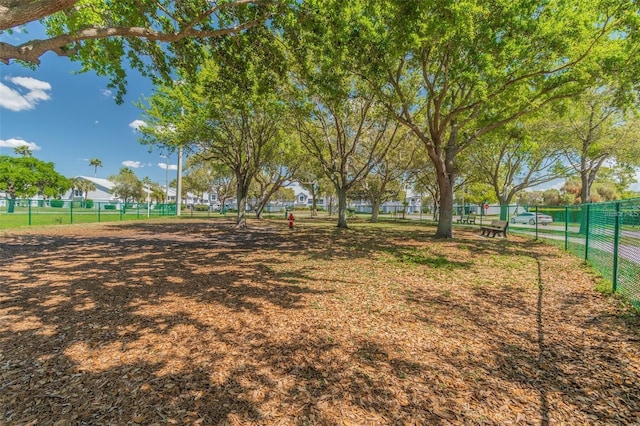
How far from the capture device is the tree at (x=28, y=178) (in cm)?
4906

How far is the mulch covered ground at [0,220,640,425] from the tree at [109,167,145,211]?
7132 centimetres

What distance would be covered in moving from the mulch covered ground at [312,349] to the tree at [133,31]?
15.1 ft

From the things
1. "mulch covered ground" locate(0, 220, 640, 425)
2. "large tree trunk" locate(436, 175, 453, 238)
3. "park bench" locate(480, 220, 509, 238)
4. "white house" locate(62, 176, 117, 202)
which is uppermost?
"white house" locate(62, 176, 117, 202)

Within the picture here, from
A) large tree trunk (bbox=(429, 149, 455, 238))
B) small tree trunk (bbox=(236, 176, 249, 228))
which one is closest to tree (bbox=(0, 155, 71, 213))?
small tree trunk (bbox=(236, 176, 249, 228))

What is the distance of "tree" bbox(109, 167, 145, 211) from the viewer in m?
67.9

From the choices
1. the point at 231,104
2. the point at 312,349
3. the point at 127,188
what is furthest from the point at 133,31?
the point at 127,188

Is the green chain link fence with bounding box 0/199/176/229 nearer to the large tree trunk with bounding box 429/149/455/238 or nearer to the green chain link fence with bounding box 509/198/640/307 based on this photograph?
the large tree trunk with bounding box 429/149/455/238

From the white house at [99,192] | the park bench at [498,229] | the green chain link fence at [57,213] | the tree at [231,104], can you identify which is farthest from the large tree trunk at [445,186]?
the white house at [99,192]

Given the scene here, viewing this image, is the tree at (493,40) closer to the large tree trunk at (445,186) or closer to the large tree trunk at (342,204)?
the large tree trunk at (445,186)

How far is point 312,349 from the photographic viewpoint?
3.58 m

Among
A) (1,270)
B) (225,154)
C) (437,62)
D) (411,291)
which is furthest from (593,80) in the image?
(1,270)

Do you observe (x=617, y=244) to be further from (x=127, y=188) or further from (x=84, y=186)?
(x=84, y=186)

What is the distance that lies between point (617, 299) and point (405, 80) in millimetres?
13779

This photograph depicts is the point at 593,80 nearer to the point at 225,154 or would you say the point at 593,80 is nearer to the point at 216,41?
the point at 216,41
